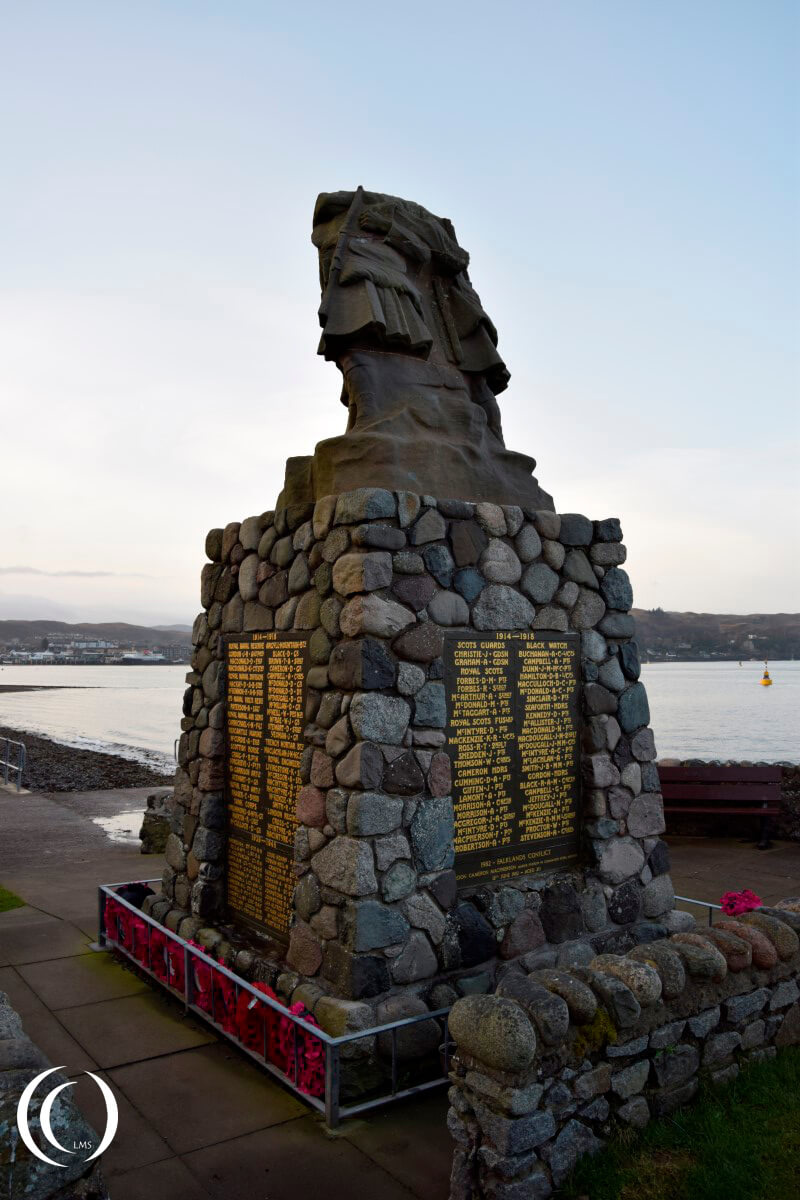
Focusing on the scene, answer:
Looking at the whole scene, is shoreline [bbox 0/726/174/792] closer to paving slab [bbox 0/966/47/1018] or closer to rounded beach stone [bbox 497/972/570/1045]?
paving slab [bbox 0/966/47/1018]

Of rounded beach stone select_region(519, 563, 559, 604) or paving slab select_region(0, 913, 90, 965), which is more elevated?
rounded beach stone select_region(519, 563, 559, 604)

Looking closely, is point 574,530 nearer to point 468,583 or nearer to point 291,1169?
point 468,583

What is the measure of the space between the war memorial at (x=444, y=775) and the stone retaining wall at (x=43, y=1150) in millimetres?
1467

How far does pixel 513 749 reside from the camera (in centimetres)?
542

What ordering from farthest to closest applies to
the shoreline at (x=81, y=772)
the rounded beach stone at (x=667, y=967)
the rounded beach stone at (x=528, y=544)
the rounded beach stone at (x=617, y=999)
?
the shoreline at (x=81, y=772)
the rounded beach stone at (x=528, y=544)
the rounded beach stone at (x=667, y=967)
the rounded beach stone at (x=617, y=999)

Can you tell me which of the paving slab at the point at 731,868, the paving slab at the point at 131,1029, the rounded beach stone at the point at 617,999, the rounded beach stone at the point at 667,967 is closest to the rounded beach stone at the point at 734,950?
the rounded beach stone at the point at 667,967

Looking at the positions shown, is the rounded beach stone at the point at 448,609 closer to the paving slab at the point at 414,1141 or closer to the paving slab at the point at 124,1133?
the paving slab at the point at 414,1141

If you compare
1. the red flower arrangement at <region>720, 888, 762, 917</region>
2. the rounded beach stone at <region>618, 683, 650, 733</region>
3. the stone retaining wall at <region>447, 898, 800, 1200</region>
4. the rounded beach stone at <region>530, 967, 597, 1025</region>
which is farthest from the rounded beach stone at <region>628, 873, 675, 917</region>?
the rounded beach stone at <region>530, 967, 597, 1025</region>

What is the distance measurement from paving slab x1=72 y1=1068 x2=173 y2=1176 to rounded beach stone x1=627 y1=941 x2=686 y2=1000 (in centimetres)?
237

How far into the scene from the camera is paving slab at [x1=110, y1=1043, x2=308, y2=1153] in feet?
13.9

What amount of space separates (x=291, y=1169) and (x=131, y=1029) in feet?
6.37

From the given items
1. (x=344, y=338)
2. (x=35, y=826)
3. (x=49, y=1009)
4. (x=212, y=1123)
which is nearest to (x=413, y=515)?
(x=344, y=338)

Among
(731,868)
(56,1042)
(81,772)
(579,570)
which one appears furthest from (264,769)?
(81,772)

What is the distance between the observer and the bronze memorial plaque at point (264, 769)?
5.36 m
